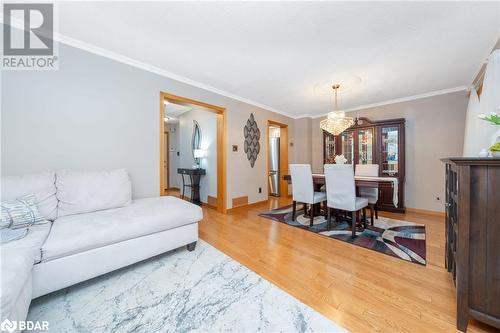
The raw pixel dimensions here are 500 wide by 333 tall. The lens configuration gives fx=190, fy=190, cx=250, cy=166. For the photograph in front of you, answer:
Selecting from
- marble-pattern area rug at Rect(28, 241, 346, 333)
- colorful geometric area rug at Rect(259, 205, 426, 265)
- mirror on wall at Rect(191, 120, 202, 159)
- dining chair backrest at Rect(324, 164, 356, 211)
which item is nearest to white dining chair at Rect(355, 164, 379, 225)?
colorful geometric area rug at Rect(259, 205, 426, 265)

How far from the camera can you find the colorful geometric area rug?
2.15m

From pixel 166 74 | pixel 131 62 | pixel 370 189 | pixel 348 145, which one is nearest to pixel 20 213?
pixel 131 62

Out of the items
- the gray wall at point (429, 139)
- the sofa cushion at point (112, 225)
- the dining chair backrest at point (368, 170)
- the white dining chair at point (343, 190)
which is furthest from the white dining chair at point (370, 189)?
the sofa cushion at point (112, 225)

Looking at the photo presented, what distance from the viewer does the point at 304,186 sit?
303 centimetres

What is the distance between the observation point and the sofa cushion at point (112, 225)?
55.2 inches

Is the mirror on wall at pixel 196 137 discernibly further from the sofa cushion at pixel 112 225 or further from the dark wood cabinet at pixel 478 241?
the dark wood cabinet at pixel 478 241

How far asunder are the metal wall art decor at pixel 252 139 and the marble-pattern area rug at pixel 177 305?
277cm

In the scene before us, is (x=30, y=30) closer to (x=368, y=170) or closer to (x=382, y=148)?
(x=368, y=170)

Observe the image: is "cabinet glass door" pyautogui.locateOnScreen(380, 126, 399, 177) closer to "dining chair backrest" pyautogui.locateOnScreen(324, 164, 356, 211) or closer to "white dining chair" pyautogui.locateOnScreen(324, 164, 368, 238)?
"white dining chair" pyautogui.locateOnScreen(324, 164, 368, 238)

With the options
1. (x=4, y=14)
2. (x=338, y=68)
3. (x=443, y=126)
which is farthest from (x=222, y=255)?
(x=443, y=126)

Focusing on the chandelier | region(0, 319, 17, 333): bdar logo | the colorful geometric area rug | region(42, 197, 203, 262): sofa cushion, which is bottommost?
the colorful geometric area rug

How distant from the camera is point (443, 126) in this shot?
3.58 m

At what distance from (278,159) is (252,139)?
1536mm

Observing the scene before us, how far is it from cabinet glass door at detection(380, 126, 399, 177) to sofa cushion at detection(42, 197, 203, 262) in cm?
393
